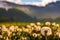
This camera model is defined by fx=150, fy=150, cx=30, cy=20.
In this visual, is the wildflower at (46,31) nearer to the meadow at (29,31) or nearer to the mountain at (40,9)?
the meadow at (29,31)

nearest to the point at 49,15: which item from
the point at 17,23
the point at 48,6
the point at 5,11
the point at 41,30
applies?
the point at 48,6

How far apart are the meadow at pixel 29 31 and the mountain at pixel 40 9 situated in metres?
0.12

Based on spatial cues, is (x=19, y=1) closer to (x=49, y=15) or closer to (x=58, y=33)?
(x=49, y=15)

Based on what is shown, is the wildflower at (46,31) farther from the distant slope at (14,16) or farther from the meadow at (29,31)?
the distant slope at (14,16)

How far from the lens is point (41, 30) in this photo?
168 cm

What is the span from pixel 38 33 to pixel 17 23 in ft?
0.89

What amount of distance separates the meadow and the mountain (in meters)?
0.12

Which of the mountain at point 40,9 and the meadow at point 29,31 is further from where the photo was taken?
the mountain at point 40,9

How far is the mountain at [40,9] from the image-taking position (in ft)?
5.91

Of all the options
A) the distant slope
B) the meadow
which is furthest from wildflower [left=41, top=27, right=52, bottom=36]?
the distant slope

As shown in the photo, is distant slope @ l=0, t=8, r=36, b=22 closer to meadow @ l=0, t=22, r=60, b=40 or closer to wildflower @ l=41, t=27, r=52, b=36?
meadow @ l=0, t=22, r=60, b=40

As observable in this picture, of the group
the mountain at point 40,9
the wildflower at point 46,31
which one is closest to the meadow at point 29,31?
the wildflower at point 46,31

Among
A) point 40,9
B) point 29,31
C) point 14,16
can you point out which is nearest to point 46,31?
point 29,31

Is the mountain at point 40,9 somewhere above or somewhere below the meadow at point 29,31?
above
